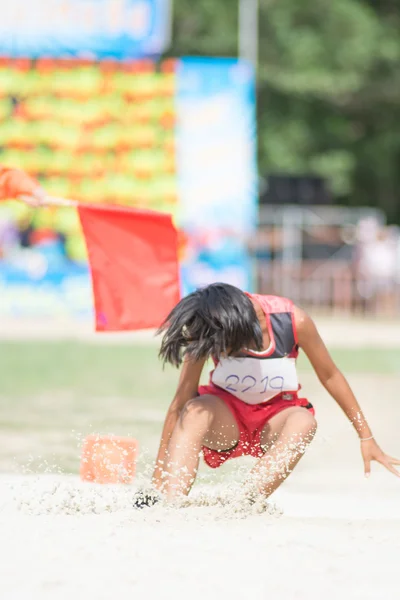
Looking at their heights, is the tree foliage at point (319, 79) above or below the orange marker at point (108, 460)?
above

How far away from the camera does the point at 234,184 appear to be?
65.1ft

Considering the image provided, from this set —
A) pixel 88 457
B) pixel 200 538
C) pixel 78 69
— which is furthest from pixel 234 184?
pixel 200 538

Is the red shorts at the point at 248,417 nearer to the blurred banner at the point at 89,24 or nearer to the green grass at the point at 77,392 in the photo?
the green grass at the point at 77,392

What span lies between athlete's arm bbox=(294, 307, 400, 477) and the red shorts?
8.4 inches

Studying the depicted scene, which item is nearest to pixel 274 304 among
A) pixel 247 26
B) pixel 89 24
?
pixel 89 24

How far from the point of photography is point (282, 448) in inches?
189

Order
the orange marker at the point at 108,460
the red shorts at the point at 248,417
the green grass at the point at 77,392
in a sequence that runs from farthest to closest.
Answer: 1. the green grass at the point at 77,392
2. the orange marker at the point at 108,460
3. the red shorts at the point at 248,417

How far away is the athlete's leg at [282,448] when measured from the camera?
189 inches

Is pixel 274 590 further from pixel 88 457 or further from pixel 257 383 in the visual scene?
pixel 88 457

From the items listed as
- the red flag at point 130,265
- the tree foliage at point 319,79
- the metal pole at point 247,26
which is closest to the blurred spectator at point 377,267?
the metal pole at point 247,26

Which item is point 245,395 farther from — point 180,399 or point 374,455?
point 374,455

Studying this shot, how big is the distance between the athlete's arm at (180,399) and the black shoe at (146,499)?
0.15ft

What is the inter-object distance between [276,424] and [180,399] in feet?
1.46

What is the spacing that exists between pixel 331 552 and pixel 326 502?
125 cm
